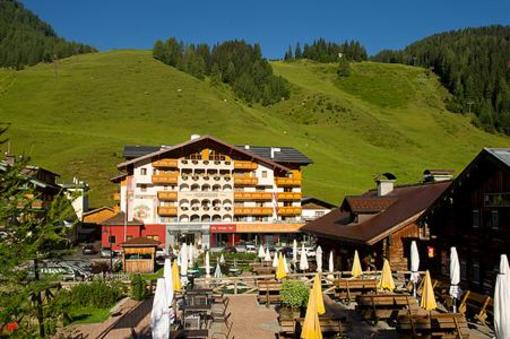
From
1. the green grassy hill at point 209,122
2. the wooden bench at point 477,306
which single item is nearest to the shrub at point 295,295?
the wooden bench at point 477,306

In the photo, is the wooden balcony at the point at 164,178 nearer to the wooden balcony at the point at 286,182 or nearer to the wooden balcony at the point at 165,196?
the wooden balcony at the point at 165,196

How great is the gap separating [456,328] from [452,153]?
12095cm

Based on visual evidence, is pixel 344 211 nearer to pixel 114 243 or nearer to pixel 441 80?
pixel 114 243

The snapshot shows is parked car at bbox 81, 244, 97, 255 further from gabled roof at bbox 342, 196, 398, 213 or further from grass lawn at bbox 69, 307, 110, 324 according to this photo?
grass lawn at bbox 69, 307, 110, 324

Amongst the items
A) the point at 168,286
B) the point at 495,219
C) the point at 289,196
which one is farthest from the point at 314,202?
the point at 168,286

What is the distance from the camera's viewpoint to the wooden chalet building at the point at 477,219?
20.3m

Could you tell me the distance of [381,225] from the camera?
95.6ft

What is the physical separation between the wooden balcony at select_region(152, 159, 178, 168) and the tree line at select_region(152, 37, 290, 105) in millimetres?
99061

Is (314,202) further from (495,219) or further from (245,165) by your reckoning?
(495,219)

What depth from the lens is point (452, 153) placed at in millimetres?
129500

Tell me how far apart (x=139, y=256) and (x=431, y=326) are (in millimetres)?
25950

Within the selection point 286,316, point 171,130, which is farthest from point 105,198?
point 286,316

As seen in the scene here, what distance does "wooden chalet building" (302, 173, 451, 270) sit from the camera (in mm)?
28078

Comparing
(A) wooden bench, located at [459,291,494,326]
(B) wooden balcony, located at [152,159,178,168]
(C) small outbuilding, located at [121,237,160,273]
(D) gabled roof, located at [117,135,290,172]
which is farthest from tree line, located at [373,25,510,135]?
(A) wooden bench, located at [459,291,494,326]
